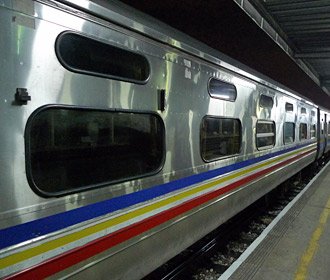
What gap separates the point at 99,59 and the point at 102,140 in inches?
22.6

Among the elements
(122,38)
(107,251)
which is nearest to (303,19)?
(122,38)

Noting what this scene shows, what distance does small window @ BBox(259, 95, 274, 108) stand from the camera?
6051mm

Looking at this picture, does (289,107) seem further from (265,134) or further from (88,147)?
(88,147)

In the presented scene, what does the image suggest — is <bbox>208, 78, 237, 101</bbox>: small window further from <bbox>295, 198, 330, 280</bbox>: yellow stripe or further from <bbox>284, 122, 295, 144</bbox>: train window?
<bbox>284, 122, 295, 144</bbox>: train window

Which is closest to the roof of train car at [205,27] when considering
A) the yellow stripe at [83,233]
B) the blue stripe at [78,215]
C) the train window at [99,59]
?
the train window at [99,59]

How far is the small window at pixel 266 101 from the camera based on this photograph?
19.9 ft

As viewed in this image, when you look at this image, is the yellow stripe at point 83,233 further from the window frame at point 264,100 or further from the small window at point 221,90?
the window frame at point 264,100

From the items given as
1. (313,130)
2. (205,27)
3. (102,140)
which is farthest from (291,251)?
(313,130)

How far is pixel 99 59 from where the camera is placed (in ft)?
8.10

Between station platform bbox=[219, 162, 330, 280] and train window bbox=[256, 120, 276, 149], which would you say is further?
train window bbox=[256, 120, 276, 149]

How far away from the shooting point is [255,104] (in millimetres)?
5711

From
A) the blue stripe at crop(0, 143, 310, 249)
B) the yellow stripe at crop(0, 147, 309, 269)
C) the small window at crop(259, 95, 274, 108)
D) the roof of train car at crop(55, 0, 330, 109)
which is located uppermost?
the roof of train car at crop(55, 0, 330, 109)

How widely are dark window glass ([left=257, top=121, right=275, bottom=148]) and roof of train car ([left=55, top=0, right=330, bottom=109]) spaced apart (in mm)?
854

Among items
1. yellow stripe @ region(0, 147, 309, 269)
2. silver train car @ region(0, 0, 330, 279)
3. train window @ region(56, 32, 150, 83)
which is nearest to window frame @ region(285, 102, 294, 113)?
silver train car @ region(0, 0, 330, 279)
